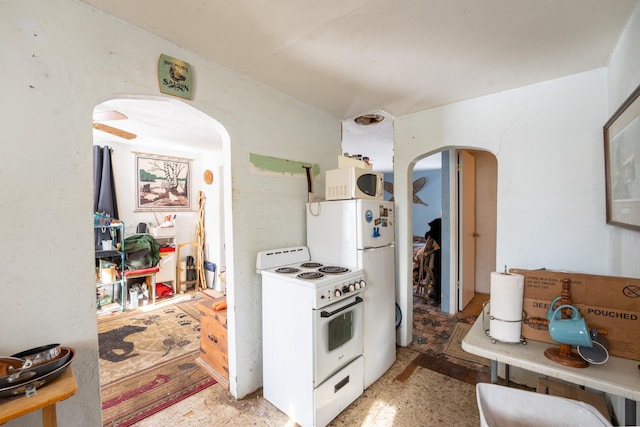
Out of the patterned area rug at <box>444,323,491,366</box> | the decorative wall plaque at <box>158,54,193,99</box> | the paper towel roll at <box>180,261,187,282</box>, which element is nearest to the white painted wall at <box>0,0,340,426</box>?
the decorative wall plaque at <box>158,54,193,99</box>

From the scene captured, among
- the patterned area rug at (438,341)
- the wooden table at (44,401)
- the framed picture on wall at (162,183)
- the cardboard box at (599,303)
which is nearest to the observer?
the wooden table at (44,401)

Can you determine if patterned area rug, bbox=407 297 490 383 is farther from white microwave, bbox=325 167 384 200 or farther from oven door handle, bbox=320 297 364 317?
white microwave, bbox=325 167 384 200

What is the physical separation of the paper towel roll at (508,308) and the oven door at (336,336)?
919 mm

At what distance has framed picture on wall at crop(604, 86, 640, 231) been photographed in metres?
1.33

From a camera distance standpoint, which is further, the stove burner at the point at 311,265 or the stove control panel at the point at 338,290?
the stove burner at the point at 311,265

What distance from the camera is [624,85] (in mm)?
1576

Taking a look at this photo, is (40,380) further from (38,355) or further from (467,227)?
(467,227)

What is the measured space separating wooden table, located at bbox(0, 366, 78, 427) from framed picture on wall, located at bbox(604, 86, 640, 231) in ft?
8.66

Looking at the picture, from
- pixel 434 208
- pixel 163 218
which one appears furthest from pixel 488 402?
pixel 434 208

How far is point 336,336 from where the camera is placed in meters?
1.94

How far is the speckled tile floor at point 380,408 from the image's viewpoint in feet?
6.15

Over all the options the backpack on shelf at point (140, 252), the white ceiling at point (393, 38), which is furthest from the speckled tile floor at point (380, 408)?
the backpack on shelf at point (140, 252)

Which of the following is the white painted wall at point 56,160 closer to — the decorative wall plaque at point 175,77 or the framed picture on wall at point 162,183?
the decorative wall plaque at point 175,77

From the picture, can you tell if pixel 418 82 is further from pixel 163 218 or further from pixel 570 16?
pixel 163 218
